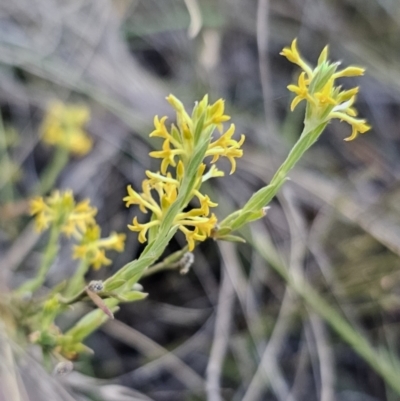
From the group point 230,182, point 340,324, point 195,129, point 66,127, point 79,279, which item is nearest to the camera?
point 195,129

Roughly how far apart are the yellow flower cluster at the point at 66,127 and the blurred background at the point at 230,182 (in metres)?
0.06

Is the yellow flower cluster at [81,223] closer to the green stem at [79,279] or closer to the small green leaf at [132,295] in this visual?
the green stem at [79,279]

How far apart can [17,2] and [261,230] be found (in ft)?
2.78

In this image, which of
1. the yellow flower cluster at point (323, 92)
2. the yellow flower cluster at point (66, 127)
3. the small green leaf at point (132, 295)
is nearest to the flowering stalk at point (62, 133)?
the yellow flower cluster at point (66, 127)

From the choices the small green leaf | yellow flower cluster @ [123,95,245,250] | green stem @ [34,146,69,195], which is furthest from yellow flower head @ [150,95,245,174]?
green stem @ [34,146,69,195]

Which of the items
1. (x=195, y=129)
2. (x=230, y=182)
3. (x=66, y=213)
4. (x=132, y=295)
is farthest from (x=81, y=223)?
(x=230, y=182)

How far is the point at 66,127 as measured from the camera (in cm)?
118

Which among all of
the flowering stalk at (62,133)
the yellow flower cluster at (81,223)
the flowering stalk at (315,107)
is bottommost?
the yellow flower cluster at (81,223)

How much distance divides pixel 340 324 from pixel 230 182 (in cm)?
42

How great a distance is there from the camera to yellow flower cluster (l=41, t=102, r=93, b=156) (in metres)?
1.17

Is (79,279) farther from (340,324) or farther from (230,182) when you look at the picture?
(230,182)

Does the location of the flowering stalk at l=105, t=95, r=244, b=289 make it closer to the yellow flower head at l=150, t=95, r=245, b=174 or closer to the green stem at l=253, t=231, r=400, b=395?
the yellow flower head at l=150, t=95, r=245, b=174

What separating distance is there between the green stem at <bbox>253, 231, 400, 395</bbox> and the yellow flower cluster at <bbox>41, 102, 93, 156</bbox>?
427mm

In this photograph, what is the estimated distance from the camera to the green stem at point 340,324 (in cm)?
99
